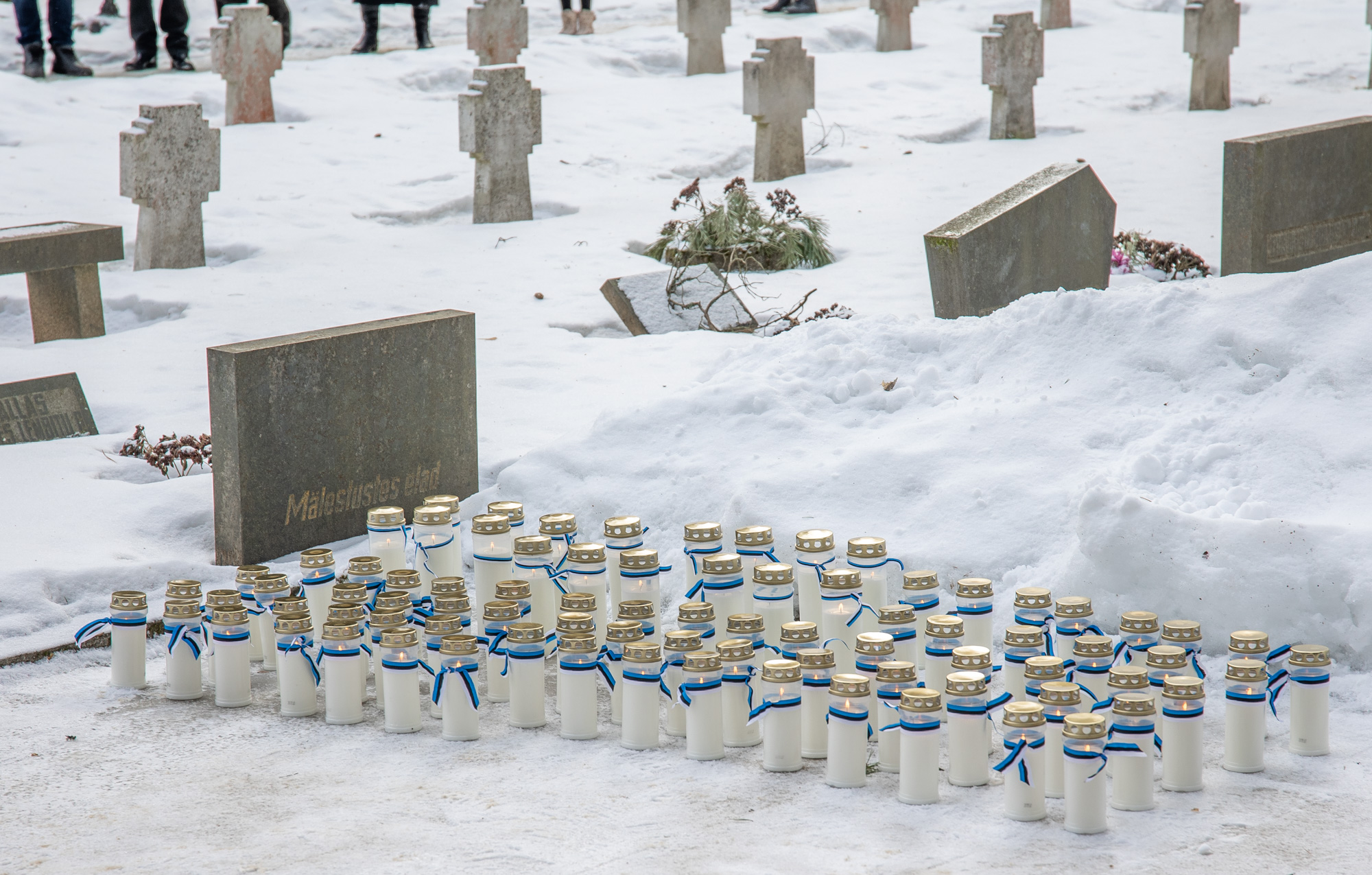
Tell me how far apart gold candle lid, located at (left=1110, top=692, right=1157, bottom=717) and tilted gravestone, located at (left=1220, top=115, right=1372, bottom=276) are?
4625 millimetres

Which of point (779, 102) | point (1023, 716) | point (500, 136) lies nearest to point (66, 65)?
point (500, 136)

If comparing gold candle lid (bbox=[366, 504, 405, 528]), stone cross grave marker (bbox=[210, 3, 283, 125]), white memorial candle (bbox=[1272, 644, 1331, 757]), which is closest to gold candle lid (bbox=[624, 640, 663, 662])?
gold candle lid (bbox=[366, 504, 405, 528])

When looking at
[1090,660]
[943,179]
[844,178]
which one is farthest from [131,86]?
[1090,660]

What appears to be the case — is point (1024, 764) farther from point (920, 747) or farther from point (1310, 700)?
point (1310, 700)

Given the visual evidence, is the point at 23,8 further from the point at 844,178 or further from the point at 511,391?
the point at 511,391

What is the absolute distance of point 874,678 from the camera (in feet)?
11.9

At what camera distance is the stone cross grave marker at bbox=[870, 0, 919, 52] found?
16.2 metres

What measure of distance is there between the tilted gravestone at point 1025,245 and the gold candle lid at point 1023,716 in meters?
3.66

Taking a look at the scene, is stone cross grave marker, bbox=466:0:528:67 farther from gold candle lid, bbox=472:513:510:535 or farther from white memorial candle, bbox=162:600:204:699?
white memorial candle, bbox=162:600:204:699

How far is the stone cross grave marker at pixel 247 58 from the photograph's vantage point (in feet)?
40.3

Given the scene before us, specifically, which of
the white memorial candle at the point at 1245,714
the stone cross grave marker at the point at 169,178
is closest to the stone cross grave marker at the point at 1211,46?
the stone cross grave marker at the point at 169,178

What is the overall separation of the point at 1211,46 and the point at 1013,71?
214 centimetres

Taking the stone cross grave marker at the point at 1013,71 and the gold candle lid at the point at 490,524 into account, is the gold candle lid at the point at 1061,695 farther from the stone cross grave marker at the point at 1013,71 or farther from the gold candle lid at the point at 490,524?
the stone cross grave marker at the point at 1013,71

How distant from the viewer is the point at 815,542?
420cm
